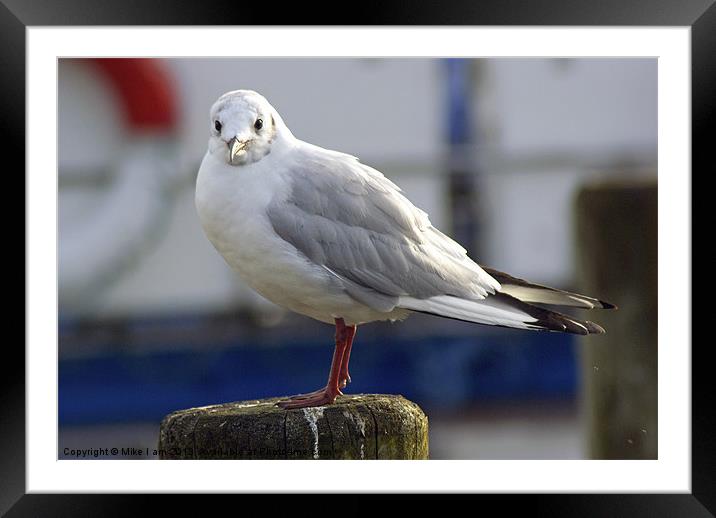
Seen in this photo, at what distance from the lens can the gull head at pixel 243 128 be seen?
12.3 feet

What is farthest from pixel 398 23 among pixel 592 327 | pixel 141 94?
pixel 141 94

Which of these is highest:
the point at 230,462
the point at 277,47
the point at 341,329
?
the point at 277,47

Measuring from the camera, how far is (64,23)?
12.3ft

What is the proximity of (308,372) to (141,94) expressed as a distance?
209 cm

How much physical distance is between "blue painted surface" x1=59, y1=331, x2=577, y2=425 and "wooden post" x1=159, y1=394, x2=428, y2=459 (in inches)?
138

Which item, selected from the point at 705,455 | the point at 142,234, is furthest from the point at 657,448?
the point at 142,234

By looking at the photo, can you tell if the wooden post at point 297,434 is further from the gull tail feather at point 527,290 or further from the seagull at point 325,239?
the gull tail feather at point 527,290

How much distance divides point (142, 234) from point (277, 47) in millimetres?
2964

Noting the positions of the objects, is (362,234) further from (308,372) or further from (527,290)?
(308,372)

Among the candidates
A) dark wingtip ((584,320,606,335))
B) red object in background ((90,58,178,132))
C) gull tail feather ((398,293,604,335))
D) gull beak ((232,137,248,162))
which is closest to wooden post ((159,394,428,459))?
gull tail feather ((398,293,604,335))

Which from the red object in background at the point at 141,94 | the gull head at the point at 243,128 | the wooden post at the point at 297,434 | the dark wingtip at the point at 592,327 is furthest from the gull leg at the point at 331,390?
the red object in background at the point at 141,94

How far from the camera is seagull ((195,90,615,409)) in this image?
12.5 ft

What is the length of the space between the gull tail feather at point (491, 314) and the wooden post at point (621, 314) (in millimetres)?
118

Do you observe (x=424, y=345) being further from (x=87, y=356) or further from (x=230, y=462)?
(x=230, y=462)
